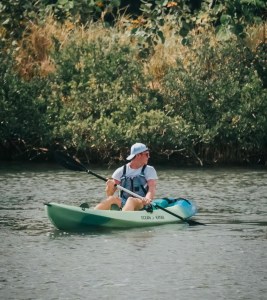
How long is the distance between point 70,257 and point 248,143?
12.4 m

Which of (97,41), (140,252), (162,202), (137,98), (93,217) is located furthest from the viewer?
(97,41)

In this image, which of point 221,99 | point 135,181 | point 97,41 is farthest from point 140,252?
point 97,41

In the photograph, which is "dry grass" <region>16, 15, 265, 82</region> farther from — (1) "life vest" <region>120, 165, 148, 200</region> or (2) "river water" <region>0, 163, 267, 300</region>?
(1) "life vest" <region>120, 165, 148, 200</region>

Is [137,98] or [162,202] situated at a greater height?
[137,98]

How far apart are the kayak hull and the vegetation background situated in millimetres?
8637

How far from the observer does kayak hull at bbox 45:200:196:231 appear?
710 inches

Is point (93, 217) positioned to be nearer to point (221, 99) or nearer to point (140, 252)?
point (140, 252)

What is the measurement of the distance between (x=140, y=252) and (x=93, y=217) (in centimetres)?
202

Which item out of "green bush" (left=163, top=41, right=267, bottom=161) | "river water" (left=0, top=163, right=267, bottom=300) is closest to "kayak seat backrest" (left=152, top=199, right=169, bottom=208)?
"river water" (left=0, top=163, right=267, bottom=300)

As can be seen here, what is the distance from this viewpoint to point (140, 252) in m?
16.3

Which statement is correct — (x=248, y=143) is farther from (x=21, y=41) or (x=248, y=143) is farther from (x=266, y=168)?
(x=21, y=41)

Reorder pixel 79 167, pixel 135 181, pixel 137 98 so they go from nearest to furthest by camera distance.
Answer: pixel 135 181, pixel 79 167, pixel 137 98

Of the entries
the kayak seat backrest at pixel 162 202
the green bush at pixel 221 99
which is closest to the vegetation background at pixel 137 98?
the green bush at pixel 221 99

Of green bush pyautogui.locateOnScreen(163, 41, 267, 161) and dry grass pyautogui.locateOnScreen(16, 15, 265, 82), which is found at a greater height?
dry grass pyautogui.locateOnScreen(16, 15, 265, 82)
